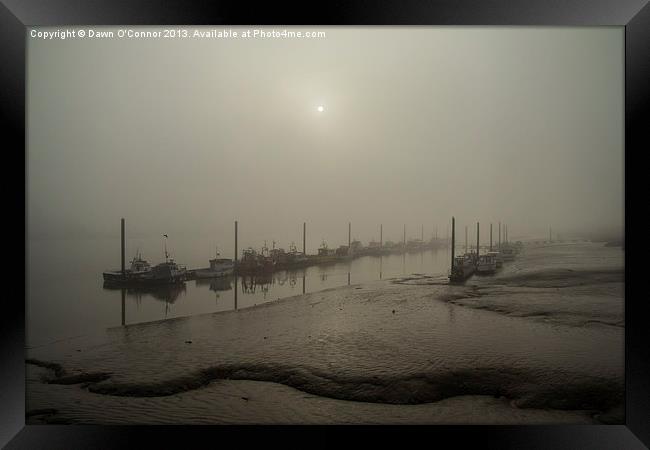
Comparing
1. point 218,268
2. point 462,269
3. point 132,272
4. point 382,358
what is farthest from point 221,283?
point 462,269

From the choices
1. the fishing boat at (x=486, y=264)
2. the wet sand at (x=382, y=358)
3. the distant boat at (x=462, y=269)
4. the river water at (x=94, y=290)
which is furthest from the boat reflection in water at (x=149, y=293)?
the fishing boat at (x=486, y=264)

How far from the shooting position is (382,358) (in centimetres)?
222

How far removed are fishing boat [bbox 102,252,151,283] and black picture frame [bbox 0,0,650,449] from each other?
2.26ft

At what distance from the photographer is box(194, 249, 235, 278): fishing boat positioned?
2.29 meters

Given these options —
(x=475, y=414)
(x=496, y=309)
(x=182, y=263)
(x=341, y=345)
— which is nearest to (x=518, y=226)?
(x=496, y=309)

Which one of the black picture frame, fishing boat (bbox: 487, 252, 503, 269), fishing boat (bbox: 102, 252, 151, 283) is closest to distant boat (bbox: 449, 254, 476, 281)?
fishing boat (bbox: 487, 252, 503, 269)

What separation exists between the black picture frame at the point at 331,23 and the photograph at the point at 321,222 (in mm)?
71

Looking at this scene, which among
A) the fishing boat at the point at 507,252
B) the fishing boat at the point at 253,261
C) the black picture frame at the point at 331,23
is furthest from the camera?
the fishing boat at the point at 253,261

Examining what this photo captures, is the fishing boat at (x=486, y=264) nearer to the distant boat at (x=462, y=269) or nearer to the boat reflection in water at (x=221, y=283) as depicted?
the distant boat at (x=462, y=269)

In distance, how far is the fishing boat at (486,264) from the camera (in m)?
2.22

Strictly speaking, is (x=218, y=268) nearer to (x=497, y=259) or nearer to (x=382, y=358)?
(x=382, y=358)

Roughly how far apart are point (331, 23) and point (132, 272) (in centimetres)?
240

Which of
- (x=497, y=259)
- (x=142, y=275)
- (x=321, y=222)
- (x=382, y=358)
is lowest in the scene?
(x=382, y=358)

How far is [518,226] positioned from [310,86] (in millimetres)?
1912
